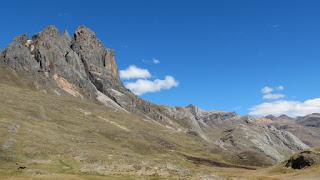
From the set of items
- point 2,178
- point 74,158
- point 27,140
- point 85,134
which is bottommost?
point 2,178

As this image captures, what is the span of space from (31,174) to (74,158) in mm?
32145

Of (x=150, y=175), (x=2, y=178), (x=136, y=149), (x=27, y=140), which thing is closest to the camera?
(x=2, y=178)

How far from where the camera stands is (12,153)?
99.6m

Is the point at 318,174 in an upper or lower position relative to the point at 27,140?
lower

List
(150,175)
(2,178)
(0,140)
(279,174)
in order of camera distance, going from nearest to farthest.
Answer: (2,178) < (150,175) < (279,174) < (0,140)

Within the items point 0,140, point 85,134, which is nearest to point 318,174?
point 0,140

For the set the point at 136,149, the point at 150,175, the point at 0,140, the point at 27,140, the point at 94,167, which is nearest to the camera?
the point at 150,175

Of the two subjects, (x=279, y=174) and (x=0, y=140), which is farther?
(x=0, y=140)

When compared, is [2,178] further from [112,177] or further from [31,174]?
[112,177]

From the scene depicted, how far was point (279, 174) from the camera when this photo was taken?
97438 millimetres

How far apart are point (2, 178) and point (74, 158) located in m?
39.3

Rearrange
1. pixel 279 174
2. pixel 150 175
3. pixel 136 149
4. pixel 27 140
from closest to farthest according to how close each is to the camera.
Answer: pixel 150 175 < pixel 279 174 < pixel 27 140 < pixel 136 149

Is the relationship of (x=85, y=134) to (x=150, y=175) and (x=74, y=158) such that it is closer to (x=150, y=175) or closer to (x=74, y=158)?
(x=74, y=158)

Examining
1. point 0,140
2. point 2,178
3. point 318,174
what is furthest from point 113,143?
point 2,178
